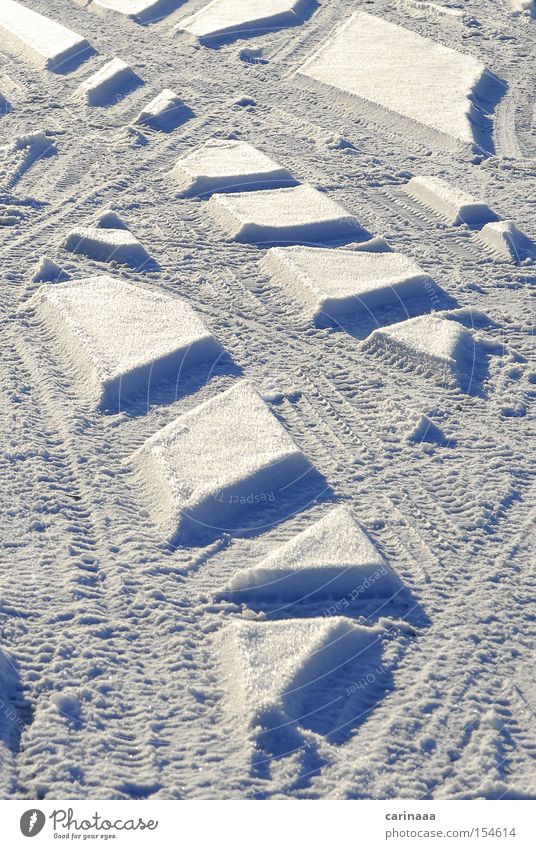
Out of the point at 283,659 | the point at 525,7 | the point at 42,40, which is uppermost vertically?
the point at 525,7

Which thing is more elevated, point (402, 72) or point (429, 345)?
point (402, 72)

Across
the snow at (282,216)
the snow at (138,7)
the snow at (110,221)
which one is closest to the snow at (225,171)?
the snow at (282,216)

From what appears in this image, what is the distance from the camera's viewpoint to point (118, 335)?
423cm

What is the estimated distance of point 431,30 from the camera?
815 centimetres

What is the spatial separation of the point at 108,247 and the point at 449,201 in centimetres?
184

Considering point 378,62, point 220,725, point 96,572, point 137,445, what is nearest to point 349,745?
point 220,725

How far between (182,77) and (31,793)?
5801 millimetres

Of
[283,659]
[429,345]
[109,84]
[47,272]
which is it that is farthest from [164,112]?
[283,659]

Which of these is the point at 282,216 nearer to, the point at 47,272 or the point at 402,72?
the point at 47,272

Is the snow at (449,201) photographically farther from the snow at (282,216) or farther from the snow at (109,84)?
the snow at (109,84)

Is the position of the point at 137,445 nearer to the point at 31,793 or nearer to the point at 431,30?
the point at 31,793

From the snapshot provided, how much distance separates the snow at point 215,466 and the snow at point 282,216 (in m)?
1.52

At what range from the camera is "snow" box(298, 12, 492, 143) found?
6.68 metres
